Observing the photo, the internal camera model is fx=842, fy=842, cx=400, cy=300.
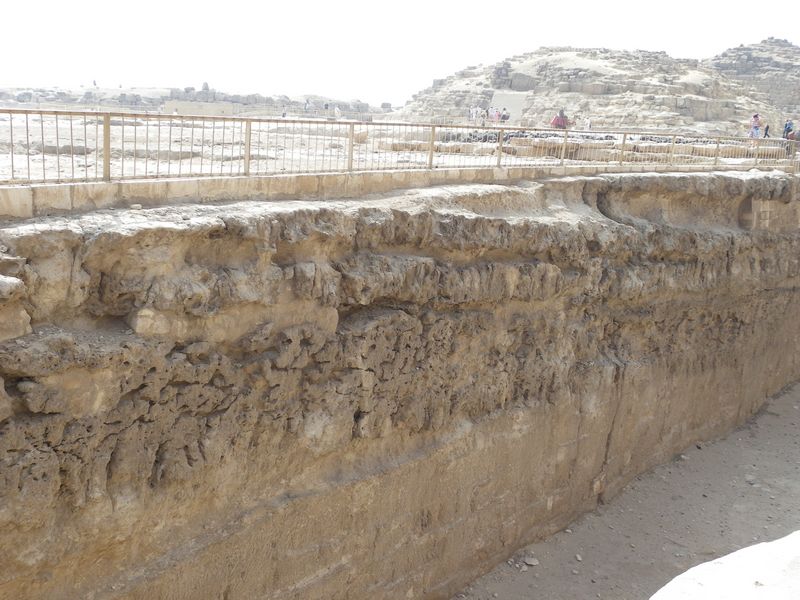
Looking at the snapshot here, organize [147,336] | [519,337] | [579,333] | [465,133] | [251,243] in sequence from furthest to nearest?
[465,133] → [579,333] → [519,337] → [251,243] → [147,336]

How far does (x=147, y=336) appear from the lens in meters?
5.88

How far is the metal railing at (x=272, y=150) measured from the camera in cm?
682

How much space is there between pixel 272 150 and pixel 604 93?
22373 millimetres

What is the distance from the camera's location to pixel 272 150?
435 inches

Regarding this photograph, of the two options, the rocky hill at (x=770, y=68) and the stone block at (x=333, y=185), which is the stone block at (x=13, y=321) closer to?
the stone block at (x=333, y=185)

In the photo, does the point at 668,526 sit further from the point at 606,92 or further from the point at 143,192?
the point at 606,92

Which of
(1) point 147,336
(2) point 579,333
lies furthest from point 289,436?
(2) point 579,333

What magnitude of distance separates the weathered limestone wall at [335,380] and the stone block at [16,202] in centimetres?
18

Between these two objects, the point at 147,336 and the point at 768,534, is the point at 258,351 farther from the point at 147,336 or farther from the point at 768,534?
the point at 768,534

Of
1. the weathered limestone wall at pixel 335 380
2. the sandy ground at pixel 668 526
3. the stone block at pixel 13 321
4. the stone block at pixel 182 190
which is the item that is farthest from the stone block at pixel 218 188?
the sandy ground at pixel 668 526

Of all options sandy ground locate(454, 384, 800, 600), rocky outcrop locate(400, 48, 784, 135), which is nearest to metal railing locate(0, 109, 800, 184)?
sandy ground locate(454, 384, 800, 600)

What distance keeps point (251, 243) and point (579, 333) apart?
15.2ft

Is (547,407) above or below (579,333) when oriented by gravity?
below

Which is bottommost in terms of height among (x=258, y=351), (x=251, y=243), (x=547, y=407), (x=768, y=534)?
(x=768, y=534)
